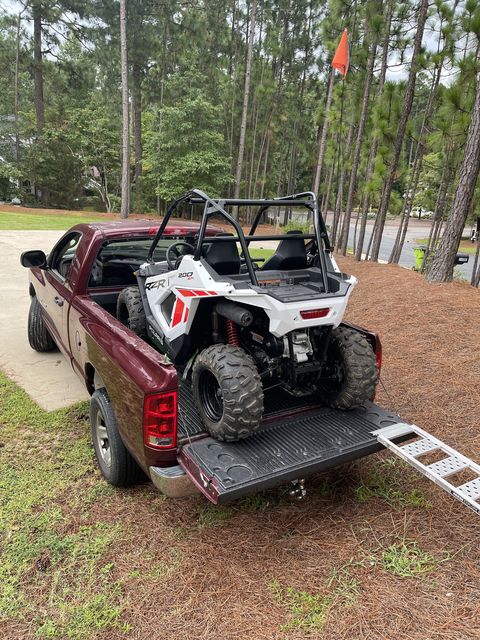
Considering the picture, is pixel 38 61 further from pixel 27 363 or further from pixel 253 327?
pixel 253 327

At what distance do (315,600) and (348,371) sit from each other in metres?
1.22

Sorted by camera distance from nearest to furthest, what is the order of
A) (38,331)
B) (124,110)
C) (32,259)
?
(32,259), (38,331), (124,110)

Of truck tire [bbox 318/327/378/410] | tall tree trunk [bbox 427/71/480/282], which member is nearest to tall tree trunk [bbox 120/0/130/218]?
tall tree trunk [bbox 427/71/480/282]

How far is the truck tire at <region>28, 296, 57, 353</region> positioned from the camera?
4863mm

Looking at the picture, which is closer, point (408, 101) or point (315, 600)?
point (315, 600)

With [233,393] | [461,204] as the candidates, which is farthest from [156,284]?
[461,204]

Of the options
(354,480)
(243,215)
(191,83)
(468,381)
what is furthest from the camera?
(243,215)

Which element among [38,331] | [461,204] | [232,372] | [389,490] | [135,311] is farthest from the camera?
[461,204]

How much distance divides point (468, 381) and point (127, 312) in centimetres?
314

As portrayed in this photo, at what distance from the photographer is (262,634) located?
6.25 ft

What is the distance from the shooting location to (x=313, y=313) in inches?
94.5

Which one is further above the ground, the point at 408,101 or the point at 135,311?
the point at 408,101

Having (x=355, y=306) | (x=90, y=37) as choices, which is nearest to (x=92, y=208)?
(x=90, y=37)

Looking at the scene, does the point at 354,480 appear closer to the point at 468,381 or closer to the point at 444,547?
the point at 444,547
